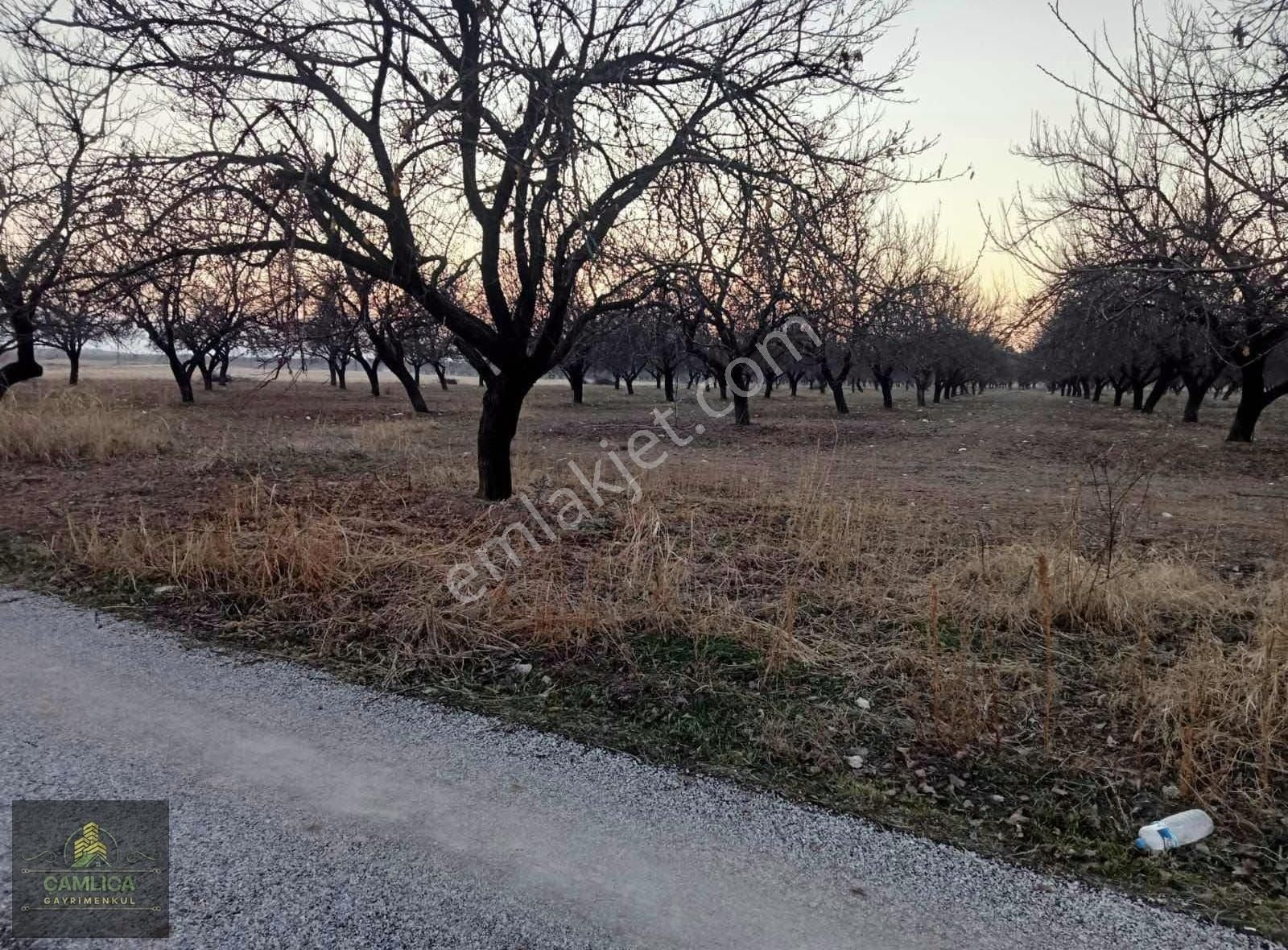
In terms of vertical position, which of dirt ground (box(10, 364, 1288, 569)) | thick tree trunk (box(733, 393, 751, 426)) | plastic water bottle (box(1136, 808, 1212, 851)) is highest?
thick tree trunk (box(733, 393, 751, 426))

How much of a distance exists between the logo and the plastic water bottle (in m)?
3.05

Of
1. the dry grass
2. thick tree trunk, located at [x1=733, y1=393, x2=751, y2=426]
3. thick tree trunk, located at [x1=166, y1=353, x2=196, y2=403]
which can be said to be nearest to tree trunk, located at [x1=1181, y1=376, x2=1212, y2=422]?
thick tree trunk, located at [x1=733, y1=393, x2=751, y2=426]

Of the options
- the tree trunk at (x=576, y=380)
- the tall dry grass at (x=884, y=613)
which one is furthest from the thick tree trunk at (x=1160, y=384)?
the tall dry grass at (x=884, y=613)

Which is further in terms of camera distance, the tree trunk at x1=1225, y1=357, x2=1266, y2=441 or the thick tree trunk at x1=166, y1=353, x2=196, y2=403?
the thick tree trunk at x1=166, y1=353, x2=196, y2=403

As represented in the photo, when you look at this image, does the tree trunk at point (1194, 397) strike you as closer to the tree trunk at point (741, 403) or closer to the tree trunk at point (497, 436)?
the tree trunk at point (741, 403)

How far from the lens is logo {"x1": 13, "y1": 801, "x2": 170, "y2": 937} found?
2.00 meters

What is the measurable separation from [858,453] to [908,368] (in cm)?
1971

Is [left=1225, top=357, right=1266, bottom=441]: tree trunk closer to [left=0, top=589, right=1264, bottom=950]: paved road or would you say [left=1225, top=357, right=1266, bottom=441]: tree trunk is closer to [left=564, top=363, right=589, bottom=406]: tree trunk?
[left=0, top=589, right=1264, bottom=950]: paved road

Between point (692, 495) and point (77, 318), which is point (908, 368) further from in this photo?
point (77, 318)

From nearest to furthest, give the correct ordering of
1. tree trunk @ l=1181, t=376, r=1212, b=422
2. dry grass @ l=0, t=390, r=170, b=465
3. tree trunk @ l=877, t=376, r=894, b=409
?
dry grass @ l=0, t=390, r=170, b=465 → tree trunk @ l=1181, t=376, r=1212, b=422 → tree trunk @ l=877, t=376, r=894, b=409

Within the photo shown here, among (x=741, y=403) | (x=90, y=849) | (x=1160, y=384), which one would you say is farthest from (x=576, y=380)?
(x=90, y=849)

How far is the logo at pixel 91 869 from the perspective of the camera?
78.9 inches

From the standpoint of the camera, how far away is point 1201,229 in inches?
176

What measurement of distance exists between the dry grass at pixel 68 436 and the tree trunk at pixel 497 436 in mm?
6413
